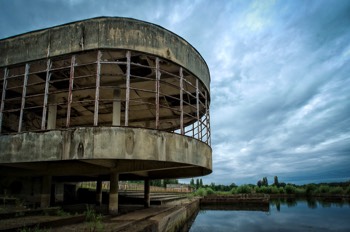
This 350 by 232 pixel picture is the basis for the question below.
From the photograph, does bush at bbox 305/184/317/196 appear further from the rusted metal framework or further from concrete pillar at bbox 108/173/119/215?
concrete pillar at bbox 108/173/119/215

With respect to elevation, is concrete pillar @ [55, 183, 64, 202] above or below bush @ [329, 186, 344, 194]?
Result: above

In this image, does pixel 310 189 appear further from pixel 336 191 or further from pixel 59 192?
pixel 59 192

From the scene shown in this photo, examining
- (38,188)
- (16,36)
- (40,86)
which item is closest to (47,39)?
(16,36)

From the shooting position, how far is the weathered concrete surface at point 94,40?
11.3 metres

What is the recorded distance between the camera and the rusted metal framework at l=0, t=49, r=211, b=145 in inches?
437

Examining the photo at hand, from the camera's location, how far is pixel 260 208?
34.2 meters

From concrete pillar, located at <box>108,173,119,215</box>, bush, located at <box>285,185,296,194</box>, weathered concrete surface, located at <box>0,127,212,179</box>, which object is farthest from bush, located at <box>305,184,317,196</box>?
concrete pillar, located at <box>108,173,119,215</box>

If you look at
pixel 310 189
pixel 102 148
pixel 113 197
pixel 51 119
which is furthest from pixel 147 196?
pixel 310 189

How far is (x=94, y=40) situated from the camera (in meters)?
11.2

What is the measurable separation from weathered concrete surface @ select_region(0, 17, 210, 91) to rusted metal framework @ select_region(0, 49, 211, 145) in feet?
0.96

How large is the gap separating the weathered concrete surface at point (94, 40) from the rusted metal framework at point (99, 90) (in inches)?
11.5

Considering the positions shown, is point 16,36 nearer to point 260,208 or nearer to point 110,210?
point 110,210

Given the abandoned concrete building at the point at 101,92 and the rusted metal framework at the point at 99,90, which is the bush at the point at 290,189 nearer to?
the rusted metal framework at the point at 99,90

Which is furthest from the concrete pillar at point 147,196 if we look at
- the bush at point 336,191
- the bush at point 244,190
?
the bush at point 336,191
